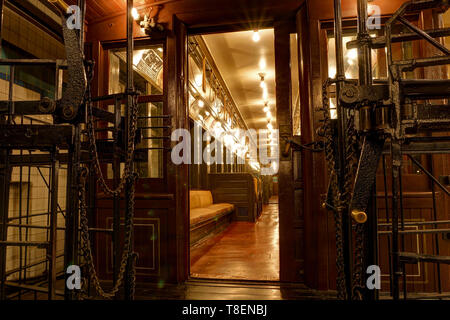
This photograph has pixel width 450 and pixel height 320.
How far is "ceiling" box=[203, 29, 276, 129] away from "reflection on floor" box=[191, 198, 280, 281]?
364cm

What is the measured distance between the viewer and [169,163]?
121 inches

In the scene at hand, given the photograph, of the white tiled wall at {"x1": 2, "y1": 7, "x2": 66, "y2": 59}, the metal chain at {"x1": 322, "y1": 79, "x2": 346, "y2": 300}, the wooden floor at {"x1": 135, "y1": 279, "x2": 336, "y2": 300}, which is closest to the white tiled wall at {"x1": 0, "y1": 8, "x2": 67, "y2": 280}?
the white tiled wall at {"x1": 2, "y1": 7, "x2": 66, "y2": 59}

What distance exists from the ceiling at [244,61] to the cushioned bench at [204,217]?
3.01 metres

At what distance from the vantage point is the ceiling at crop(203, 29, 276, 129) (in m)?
5.41

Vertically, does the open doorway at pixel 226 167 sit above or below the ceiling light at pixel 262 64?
below

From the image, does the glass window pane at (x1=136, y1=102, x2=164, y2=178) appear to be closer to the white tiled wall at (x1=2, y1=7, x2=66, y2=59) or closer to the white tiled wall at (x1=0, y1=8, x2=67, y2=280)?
the white tiled wall at (x1=0, y1=8, x2=67, y2=280)

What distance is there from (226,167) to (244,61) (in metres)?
4.56

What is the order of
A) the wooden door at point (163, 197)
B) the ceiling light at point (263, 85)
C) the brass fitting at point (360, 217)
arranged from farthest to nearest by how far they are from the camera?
the ceiling light at point (263, 85), the wooden door at point (163, 197), the brass fitting at point (360, 217)

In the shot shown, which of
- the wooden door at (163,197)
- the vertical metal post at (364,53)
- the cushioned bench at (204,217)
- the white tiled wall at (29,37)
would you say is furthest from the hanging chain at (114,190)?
the cushioned bench at (204,217)

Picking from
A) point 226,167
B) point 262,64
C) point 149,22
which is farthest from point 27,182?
point 226,167

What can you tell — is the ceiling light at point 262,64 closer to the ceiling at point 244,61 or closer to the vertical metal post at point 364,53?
the ceiling at point 244,61

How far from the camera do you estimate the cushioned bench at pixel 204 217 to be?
450cm

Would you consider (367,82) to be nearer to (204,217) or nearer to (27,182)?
(27,182)
